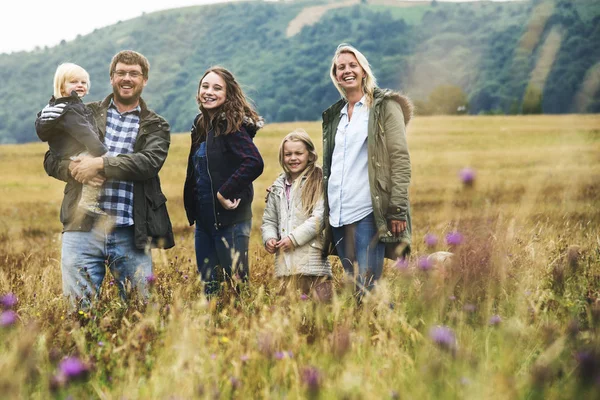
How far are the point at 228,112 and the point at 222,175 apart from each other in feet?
1.46

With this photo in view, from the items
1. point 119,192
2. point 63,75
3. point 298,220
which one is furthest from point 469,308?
point 63,75

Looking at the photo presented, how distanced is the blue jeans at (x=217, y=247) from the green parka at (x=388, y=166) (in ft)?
3.30

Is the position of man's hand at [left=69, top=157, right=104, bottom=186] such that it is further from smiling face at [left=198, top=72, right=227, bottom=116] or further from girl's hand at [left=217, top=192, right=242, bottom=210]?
smiling face at [left=198, top=72, right=227, bottom=116]

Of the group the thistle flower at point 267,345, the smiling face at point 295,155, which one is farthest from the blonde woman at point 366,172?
the thistle flower at point 267,345

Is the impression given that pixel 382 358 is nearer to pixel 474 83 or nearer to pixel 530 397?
pixel 530 397

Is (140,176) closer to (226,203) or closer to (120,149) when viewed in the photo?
(120,149)

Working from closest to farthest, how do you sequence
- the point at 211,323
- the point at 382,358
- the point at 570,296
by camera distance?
the point at 382,358 < the point at 211,323 < the point at 570,296

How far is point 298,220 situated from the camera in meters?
4.29

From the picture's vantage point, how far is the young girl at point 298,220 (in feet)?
13.7

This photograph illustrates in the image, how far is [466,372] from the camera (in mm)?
2041

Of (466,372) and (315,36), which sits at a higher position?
(315,36)

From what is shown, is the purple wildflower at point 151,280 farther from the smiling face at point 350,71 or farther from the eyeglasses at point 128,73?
the smiling face at point 350,71

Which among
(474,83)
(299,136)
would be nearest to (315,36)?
(474,83)

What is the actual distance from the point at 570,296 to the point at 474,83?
250 ft
